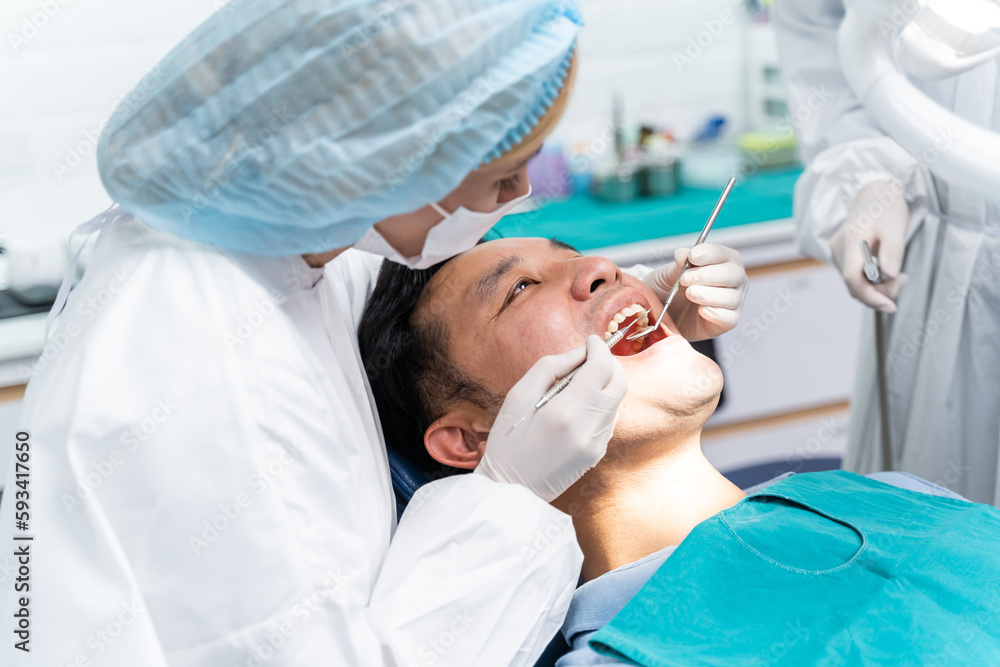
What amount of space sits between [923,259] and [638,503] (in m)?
0.84

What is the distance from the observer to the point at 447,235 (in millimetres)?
1051

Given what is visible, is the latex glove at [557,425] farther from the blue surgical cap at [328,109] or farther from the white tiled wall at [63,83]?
the white tiled wall at [63,83]

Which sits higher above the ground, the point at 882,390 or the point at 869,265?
the point at 869,265

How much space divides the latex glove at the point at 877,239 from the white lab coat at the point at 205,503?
3.16ft

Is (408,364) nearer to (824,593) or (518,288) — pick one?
(518,288)

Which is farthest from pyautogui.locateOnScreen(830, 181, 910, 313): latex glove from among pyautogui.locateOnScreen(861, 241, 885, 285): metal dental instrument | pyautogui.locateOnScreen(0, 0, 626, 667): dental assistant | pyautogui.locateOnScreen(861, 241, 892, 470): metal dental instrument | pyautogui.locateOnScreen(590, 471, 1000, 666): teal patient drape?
pyautogui.locateOnScreen(0, 0, 626, 667): dental assistant

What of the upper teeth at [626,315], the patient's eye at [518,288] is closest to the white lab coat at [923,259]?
the upper teeth at [626,315]

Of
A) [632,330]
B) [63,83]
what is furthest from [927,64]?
[63,83]

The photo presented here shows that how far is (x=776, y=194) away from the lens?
2766 millimetres

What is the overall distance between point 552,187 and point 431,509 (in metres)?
2.03

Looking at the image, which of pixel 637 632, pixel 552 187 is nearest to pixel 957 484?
pixel 637 632

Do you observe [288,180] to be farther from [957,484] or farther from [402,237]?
[957,484]

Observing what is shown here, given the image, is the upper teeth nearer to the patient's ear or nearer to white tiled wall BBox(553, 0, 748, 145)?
the patient's ear

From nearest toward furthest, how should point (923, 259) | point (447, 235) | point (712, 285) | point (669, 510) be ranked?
1. point (447, 235)
2. point (669, 510)
3. point (712, 285)
4. point (923, 259)
